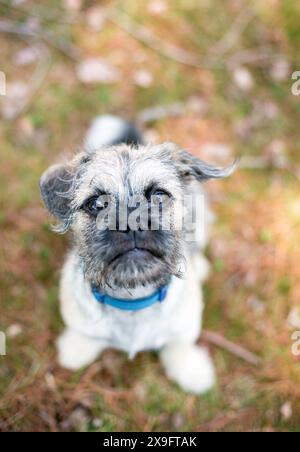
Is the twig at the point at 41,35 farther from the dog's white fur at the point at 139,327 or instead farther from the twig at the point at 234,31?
the dog's white fur at the point at 139,327

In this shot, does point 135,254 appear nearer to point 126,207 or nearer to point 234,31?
point 126,207

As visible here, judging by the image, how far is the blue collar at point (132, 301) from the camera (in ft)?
9.50

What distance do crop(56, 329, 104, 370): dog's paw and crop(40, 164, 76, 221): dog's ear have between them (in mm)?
1253

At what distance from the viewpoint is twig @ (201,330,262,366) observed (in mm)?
4016

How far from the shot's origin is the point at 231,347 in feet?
13.3

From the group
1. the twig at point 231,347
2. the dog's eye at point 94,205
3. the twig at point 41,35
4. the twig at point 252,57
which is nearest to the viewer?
the dog's eye at point 94,205

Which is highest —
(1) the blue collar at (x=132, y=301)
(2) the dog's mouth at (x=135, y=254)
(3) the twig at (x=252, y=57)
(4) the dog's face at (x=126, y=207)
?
(3) the twig at (x=252, y=57)

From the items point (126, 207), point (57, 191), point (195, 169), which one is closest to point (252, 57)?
point (195, 169)

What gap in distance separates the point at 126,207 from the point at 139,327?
97 centimetres

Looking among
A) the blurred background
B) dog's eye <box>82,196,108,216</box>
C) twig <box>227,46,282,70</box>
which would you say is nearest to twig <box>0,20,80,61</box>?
the blurred background

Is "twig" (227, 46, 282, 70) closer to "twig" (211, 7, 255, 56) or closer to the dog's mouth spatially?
"twig" (211, 7, 255, 56)

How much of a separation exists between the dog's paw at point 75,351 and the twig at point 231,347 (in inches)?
36.8

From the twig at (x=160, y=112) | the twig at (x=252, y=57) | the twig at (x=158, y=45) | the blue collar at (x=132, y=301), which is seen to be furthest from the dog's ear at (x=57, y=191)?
the twig at (x=252, y=57)

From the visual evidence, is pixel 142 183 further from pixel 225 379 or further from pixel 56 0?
pixel 56 0
